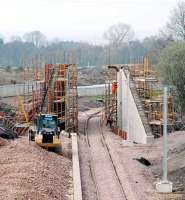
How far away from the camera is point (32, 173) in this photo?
2480cm

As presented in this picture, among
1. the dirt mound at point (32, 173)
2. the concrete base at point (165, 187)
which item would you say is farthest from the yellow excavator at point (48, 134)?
the concrete base at point (165, 187)

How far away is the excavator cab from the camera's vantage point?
3297 cm

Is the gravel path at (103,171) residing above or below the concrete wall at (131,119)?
below

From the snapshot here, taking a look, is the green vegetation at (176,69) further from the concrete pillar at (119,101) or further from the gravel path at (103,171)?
the gravel path at (103,171)

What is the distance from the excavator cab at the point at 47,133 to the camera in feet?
108

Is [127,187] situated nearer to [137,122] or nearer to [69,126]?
[137,122]

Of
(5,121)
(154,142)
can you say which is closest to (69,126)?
(5,121)

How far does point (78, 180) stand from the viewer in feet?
83.6

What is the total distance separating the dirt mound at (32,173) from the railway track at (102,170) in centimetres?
146

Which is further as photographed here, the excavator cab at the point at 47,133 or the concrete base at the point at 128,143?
the concrete base at the point at 128,143

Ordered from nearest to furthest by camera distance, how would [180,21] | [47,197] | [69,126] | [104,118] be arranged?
[47,197]
[69,126]
[104,118]
[180,21]

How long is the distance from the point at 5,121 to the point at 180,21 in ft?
138

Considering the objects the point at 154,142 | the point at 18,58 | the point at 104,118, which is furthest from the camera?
the point at 18,58

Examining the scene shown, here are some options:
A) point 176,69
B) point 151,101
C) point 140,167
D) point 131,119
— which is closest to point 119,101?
point 151,101
